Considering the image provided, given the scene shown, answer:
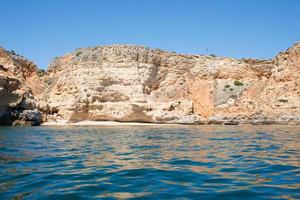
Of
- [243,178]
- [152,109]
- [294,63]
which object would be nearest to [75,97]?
[152,109]

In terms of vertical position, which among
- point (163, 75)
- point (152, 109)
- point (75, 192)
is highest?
point (163, 75)

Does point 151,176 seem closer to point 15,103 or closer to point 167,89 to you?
point 15,103

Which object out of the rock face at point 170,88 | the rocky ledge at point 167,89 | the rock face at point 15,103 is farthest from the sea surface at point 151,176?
the rock face at point 170,88

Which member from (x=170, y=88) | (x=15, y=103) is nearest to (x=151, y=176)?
(x=15, y=103)

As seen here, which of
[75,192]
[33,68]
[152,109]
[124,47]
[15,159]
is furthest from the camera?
[33,68]

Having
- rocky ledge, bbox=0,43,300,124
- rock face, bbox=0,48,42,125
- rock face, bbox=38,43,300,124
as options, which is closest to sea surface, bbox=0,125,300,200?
rock face, bbox=0,48,42,125

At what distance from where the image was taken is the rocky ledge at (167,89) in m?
38.2

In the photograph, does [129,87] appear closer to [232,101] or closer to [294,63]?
[232,101]

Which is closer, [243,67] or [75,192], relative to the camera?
[75,192]

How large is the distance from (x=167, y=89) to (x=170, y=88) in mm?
377

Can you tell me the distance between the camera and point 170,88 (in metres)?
44.6

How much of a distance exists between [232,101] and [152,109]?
27.2 ft

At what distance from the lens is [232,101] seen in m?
40.4

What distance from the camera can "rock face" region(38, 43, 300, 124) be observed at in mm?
38719
